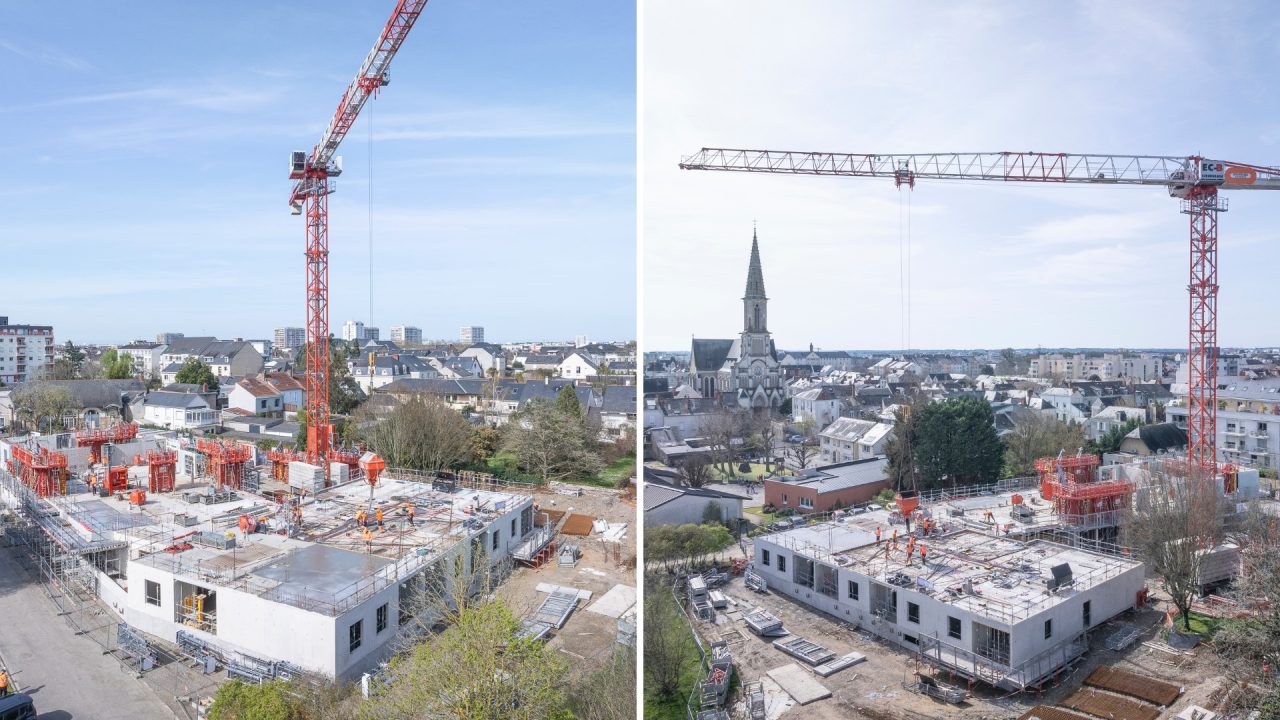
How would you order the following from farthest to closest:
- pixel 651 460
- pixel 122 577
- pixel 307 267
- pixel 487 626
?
A: pixel 307 267 < pixel 651 460 < pixel 122 577 < pixel 487 626

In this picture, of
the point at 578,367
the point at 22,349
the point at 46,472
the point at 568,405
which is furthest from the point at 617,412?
the point at 22,349

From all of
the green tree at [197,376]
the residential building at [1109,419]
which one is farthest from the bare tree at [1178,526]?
the green tree at [197,376]

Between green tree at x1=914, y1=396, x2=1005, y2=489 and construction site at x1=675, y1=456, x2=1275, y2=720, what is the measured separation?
982 mm

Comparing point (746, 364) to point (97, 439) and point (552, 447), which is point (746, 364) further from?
point (97, 439)

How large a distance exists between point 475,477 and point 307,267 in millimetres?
4155

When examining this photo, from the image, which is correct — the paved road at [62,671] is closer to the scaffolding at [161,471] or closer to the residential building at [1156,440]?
the scaffolding at [161,471]

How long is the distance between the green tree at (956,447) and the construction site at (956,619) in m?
0.98

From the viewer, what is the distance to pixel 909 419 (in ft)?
24.6

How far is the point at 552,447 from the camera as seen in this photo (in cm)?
1193

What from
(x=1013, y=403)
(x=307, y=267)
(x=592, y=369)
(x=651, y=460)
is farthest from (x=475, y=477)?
(x=592, y=369)

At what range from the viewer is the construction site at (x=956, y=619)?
163 inches

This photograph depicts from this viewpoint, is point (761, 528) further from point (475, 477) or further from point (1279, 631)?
point (475, 477)

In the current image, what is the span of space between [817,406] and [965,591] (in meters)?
Answer: 4.23

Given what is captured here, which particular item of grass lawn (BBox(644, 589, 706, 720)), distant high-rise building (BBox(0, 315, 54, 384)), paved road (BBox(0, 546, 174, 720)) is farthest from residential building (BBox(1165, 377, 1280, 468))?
distant high-rise building (BBox(0, 315, 54, 384))
